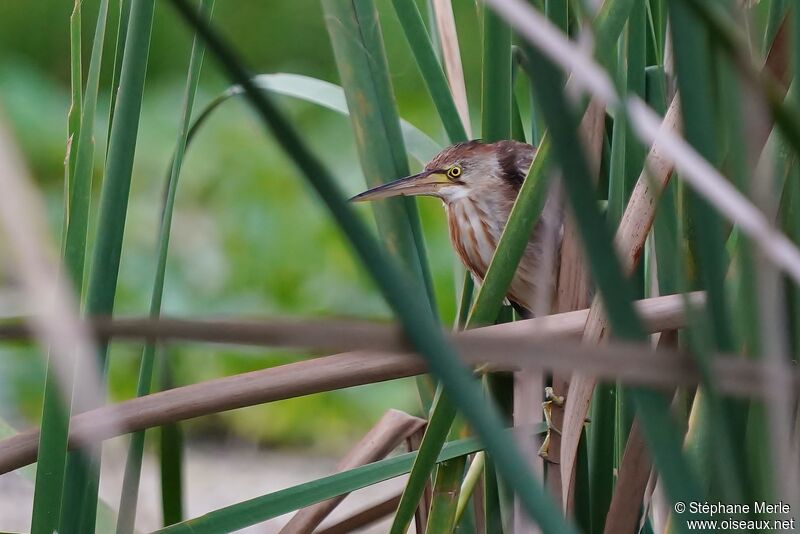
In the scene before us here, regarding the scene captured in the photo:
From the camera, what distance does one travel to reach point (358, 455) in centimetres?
77

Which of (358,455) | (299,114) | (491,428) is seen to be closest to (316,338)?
(491,428)

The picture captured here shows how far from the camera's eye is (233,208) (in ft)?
8.28

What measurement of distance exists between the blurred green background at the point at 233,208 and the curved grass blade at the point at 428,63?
134 centimetres

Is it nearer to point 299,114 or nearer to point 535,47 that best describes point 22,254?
point 535,47

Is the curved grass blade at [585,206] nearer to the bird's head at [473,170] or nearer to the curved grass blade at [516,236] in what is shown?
the curved grass blade at [516,236]

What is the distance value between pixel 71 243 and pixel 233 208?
→ 6.67 ft

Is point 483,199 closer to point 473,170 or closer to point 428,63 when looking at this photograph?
point 473,170

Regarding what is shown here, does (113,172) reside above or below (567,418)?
above

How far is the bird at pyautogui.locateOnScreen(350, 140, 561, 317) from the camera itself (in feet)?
3.34

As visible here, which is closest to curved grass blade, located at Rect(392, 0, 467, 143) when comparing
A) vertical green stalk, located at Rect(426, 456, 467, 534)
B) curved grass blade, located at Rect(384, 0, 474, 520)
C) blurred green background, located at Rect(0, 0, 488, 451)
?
curved grass blade, located at Rect(384, 0, 474, 520)

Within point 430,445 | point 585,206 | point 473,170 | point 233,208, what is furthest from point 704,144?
point 233,208

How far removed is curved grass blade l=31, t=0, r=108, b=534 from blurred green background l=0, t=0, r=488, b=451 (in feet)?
4.77

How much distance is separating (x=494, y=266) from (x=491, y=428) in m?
0.24

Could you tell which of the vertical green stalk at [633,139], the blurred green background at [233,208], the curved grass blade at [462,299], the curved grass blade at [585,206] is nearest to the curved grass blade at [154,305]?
the curved grass blade at [462,299]
